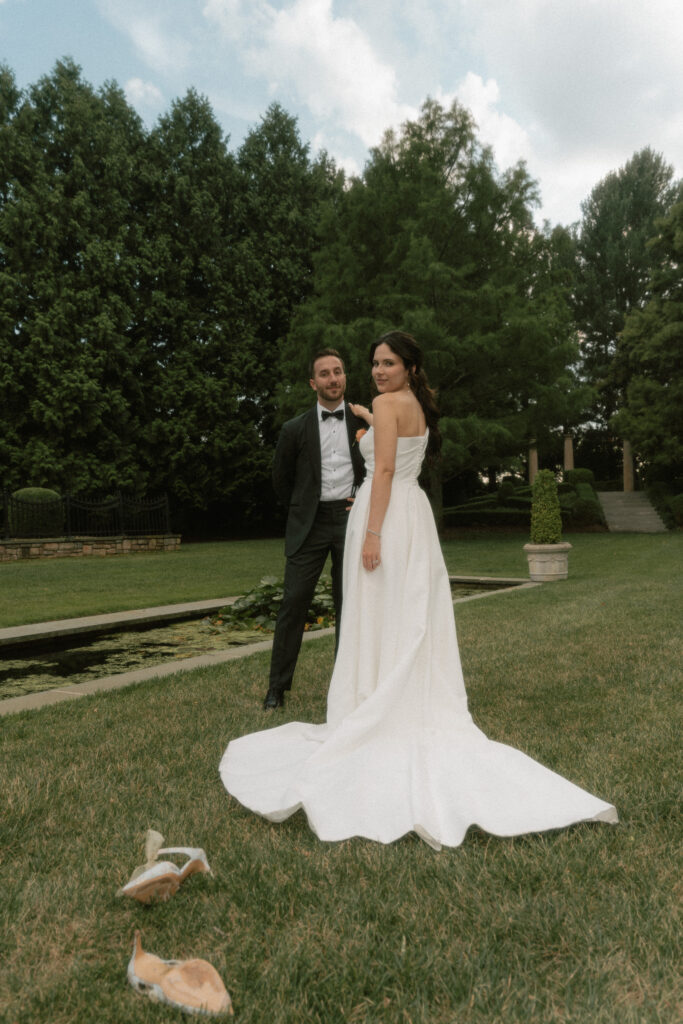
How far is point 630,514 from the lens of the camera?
93.4ft

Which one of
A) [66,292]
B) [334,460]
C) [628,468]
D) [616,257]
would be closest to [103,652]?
[334,460]

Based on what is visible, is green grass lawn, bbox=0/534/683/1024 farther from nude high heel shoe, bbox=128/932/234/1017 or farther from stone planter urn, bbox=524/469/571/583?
stone planter urn, bbox=524/469/571/583

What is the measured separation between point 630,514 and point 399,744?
91.4 feet

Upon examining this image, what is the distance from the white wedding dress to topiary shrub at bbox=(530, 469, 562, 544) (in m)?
8.52

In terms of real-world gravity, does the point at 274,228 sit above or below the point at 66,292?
above

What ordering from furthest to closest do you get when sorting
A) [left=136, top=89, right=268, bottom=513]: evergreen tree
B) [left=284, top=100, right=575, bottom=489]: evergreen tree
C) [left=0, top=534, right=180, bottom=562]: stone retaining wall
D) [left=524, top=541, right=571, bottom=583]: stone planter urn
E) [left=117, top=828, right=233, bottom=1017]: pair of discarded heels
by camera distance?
[left=136, top=89, right=268, bottom=513]: evergreen tree < [left=284, top=100, right=575, bottom=489]: evergreen tree < [left=0, top=534, right=180, bottom=562]: stone retaining wall < [left=524, top=541, right=571, bottom=583]: stone planter urn < [left=117, top=828, right=233, bottom=1017]: pair of discarded heels

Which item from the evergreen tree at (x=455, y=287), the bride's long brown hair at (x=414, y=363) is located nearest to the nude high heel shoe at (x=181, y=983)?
the bride's long brown hair at (x=414, y=363)

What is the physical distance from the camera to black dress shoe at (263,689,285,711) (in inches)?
165

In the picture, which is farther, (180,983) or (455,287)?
(455,287)

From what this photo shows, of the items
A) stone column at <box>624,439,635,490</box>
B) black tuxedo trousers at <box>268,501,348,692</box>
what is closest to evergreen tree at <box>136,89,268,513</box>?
stone column at <box>624,439,635,490</box>

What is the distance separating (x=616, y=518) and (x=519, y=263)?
36.6 ft

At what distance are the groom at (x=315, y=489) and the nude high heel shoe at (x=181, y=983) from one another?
2.69 m

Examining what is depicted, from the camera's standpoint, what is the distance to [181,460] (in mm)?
23922

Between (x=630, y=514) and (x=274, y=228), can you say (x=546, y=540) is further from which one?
(x=274, y=228)
